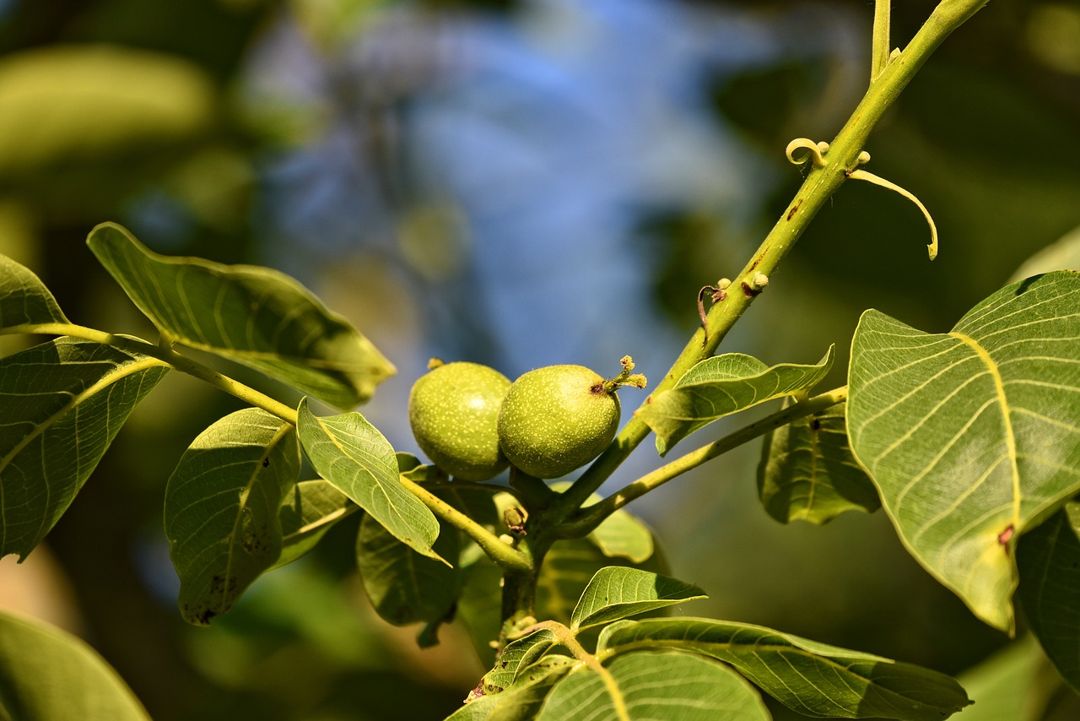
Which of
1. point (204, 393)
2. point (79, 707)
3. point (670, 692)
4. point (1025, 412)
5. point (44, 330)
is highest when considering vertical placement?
point (1025, 412)

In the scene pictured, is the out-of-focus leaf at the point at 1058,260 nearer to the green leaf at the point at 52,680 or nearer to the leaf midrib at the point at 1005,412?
the leaf midrib at the point at 1005,412

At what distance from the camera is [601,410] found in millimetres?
1164

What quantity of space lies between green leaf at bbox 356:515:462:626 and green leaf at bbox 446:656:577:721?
40cm

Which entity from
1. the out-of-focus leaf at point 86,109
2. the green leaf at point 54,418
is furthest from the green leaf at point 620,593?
the out-of-focus leaf at point 86,109

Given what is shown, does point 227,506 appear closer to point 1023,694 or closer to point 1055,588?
point 1055,588

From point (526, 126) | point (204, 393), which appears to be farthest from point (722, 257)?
point (204, 393)

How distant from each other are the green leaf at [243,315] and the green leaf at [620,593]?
0.29 m

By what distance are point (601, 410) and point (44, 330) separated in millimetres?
549

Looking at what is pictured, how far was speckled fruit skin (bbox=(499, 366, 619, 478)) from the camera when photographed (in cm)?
A: 114

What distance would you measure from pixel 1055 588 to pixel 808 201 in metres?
0.43

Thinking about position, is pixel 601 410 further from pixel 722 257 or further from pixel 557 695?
pixel 722 257

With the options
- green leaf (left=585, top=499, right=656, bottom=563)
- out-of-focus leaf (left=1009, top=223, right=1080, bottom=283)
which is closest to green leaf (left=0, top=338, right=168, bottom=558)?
green leaf (left=585, top=499, right=656, bottom=563)

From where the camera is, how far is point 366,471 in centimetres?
100

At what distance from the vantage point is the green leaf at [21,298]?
3.43 feet
